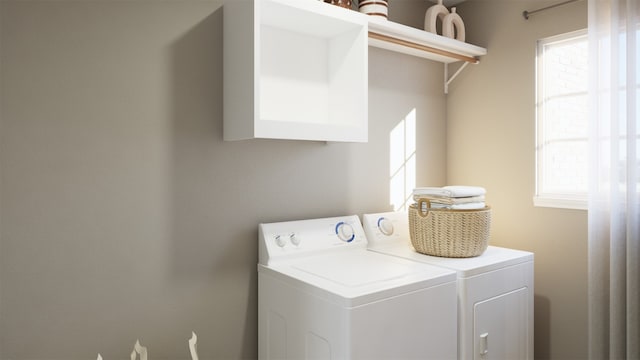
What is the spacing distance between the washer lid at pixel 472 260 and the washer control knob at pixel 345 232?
5.8 inches

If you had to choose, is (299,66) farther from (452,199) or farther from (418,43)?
(452,199)

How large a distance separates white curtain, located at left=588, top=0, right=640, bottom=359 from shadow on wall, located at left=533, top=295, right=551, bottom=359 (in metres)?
0.31

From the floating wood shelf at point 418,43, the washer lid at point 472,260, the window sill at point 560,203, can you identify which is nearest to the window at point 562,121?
the window sill at point 560,203

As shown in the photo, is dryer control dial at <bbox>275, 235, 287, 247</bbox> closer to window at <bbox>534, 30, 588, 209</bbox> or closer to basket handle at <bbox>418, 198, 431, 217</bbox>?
basket handle at <bbox>418, 198, 431, 217</bbox>

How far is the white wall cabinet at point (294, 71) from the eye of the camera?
164 centimetres

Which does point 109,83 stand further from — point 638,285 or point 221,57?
point 638,285

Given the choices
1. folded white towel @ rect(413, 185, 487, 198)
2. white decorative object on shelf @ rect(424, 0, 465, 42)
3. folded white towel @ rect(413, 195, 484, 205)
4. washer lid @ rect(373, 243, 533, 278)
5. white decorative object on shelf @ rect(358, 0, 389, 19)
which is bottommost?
washer lid @ rect(373, 243, 533, 278)

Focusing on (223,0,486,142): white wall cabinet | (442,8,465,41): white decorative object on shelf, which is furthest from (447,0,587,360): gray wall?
(223,0,486,142): white wall cabinet

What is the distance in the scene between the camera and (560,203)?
2244 mm

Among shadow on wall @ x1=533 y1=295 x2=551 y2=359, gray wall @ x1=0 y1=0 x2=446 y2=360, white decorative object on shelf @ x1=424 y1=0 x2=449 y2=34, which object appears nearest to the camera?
gray wall @ x1=0 y1=0 x2=446 y2=360

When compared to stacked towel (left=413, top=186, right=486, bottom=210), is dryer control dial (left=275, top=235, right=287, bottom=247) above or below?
below

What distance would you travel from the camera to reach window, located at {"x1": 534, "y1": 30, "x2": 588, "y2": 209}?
7.28ft

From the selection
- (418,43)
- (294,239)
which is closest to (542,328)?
(294,239)

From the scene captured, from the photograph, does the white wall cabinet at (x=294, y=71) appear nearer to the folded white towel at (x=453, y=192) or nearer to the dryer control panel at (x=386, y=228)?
the folded white towel at (x=453, y=192)
